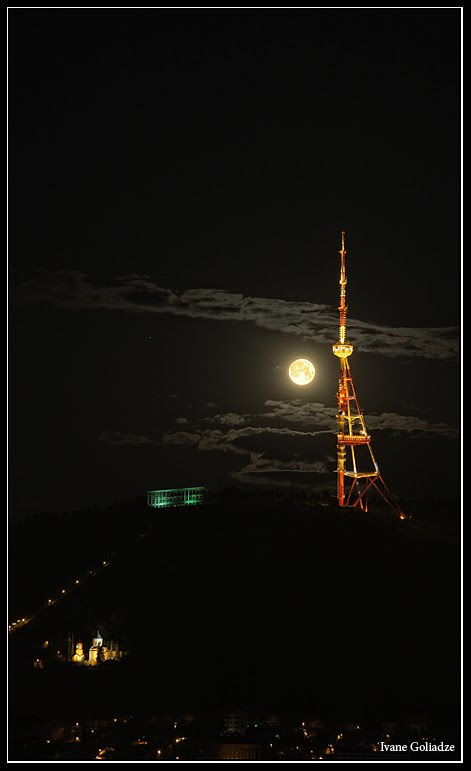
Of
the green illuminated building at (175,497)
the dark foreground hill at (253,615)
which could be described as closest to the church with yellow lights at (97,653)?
the dark foreground hill at (253,615)

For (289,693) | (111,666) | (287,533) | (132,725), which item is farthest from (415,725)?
(287,533)

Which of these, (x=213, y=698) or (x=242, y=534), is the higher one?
(x=242, y=534)

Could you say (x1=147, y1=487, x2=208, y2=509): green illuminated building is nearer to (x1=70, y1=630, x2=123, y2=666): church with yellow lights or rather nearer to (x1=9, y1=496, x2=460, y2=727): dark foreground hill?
(x1=9, y1=496, x2=460, y2=727): dark foreground hill

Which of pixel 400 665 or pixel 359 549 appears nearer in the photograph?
pixel 400 665

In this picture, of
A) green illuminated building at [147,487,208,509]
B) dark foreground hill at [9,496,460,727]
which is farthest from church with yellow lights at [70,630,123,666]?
green illuminated building at [147,487,208,509]

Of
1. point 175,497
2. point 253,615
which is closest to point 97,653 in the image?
point 253,615

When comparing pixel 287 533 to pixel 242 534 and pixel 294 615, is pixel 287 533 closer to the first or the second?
pixel 242 534

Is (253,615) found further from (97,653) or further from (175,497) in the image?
(175,497)
